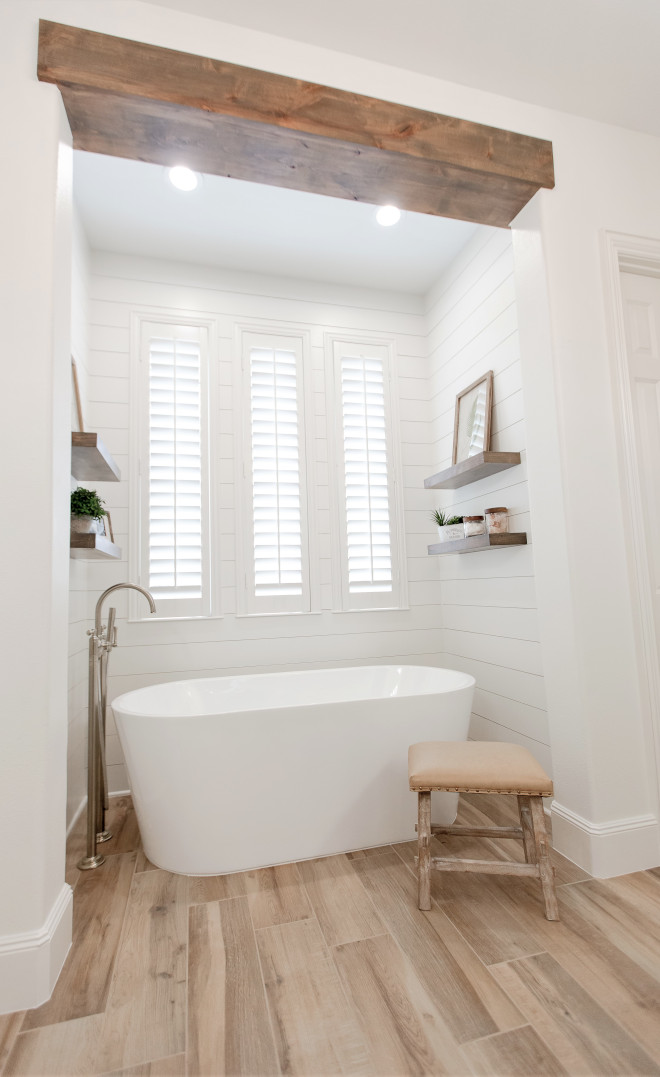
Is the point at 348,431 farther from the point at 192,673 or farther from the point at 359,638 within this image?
the point at 192,673

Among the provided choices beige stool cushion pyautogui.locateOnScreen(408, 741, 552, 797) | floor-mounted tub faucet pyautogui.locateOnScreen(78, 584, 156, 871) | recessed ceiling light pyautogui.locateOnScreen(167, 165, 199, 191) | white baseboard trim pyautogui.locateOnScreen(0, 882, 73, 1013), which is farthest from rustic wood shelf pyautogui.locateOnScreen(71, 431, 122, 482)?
beige stool cushion pyautogui.locateOnScreen(408, 741, 552, 797)

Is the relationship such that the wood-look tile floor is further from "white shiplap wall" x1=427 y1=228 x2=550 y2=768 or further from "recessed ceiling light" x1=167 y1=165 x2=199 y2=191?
"recessed ceiling light" x1=167 y1=165 x2=199 y2=191

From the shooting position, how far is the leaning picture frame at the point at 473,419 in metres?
2.93

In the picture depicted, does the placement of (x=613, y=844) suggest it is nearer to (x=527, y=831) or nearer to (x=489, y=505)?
(x=527, y=831)

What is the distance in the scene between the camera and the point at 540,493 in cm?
221

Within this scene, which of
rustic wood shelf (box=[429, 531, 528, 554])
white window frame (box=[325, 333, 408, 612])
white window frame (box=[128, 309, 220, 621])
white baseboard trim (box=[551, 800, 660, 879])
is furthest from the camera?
white window frame (box=[325, 333, 408, 612])

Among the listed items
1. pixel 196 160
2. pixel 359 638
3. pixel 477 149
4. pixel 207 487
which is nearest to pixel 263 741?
pixel 359 638

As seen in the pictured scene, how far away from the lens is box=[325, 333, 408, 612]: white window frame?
3.39m

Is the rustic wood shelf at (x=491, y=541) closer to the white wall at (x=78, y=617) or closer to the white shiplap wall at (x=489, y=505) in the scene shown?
the white shiplap wall at (x=489, y=505)

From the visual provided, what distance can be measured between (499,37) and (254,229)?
1.49 meters

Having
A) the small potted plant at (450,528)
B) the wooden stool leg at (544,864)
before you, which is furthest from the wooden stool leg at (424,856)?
the small potted plant at (450,528)

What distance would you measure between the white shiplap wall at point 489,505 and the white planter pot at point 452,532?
0.18m

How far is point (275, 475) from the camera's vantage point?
3.32m

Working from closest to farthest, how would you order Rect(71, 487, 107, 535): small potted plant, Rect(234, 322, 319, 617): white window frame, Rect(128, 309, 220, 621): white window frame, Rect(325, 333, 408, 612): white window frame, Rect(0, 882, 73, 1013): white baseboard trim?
Rect(0, 882, 73, 1013): white baseboard trim → Rect(71, 487, 107, 535): small potted plant → Rect(128, 309, 220, 621): white window frame → Rect(234, 322, 319, 617): white window frame → Rect(325, 333, 408, 612): white window frame
